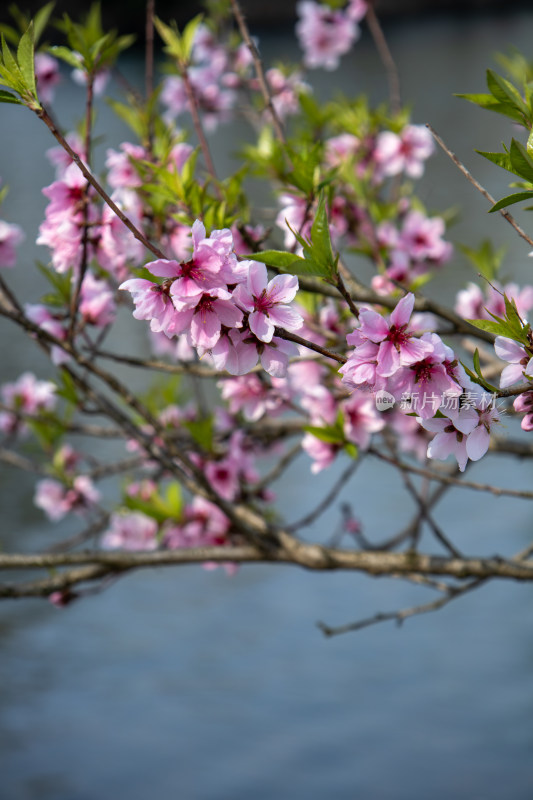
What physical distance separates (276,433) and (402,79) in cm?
842

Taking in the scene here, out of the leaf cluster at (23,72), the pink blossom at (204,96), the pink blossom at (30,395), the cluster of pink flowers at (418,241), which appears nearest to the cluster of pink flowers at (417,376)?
the leaf cluster at (23,72)

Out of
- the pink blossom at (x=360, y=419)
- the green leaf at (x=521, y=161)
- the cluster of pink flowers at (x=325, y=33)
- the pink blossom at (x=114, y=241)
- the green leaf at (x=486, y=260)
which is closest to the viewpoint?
the green leaf at (x=521, y=161)

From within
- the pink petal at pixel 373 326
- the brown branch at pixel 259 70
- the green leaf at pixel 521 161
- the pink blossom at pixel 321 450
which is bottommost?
the pink blossom at pixel 321 450

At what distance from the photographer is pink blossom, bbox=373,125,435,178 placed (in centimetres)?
171

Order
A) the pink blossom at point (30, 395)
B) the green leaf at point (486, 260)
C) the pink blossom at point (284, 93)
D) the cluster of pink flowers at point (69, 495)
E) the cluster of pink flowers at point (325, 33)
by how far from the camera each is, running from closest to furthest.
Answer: the green leaf at point (486, 260)
the cluster of pink flowers at point (69, 495)
the pink blossom at point (30, 395)
the cluster of pink flowers at point (325, 33)
the pink blossom at point (284, 93)

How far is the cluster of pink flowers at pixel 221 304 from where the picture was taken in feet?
1.87

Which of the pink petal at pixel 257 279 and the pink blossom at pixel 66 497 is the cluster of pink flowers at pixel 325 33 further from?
the pink petal at pixel 257 279

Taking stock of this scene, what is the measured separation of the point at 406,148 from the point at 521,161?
120cm

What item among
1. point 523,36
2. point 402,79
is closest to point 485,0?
point 523,36

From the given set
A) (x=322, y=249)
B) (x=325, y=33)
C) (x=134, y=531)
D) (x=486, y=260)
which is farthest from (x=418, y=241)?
(x=322, y=249)

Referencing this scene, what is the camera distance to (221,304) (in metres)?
0.59

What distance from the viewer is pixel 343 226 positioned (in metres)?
1.58

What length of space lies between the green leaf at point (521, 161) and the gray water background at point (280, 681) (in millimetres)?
807

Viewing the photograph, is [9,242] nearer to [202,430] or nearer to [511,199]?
[202,430]
